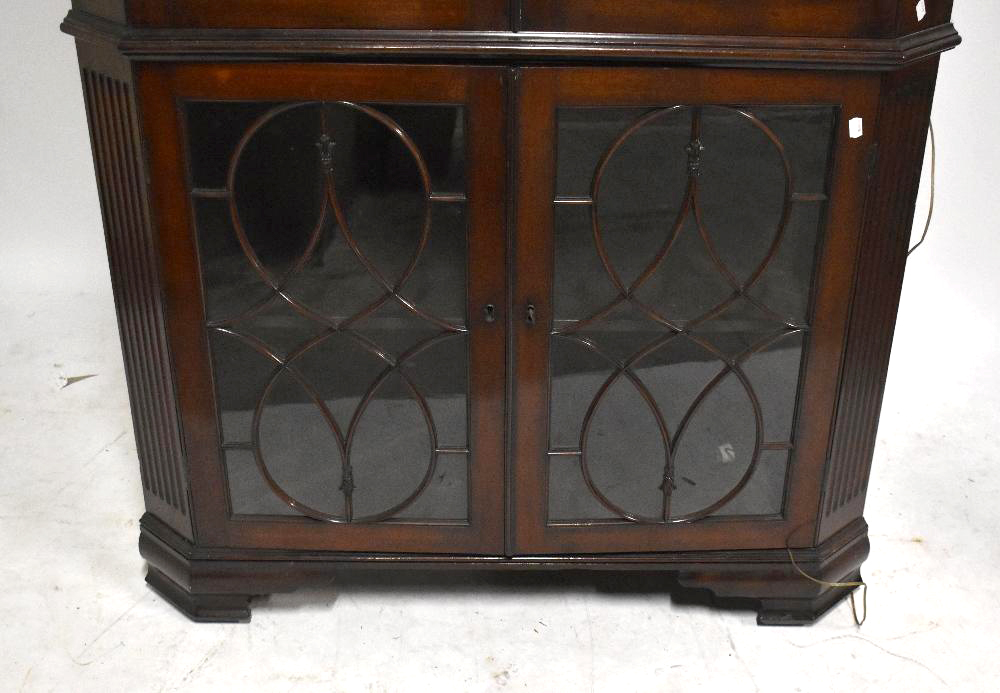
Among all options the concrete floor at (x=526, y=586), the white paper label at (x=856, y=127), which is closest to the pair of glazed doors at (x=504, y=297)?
the white paper label at (x=856, y=127)

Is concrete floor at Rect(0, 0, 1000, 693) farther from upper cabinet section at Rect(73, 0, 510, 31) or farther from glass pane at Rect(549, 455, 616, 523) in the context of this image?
upper cabinet section at Rect(73, 0, 510, 31)

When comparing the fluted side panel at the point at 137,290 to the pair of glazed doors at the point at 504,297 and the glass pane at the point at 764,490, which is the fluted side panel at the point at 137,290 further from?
the glass pane at the point at 764,490

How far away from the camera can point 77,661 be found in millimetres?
1838

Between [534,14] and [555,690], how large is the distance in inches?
38.0

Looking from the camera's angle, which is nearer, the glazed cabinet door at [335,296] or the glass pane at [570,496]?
the glazed cabinet door at [335,296]

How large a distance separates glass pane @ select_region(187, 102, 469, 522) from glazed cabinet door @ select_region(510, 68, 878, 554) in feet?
0.38

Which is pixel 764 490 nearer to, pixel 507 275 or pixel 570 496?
pixel 570 496

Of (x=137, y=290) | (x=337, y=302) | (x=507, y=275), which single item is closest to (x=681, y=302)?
(x=507, y=275)

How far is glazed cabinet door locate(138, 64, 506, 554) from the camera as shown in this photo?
1.60m

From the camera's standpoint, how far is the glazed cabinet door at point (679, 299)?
160cm

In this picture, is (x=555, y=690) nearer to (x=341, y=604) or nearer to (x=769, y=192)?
(x=341, y=604)

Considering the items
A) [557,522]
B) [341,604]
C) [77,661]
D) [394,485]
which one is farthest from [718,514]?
[77,661]

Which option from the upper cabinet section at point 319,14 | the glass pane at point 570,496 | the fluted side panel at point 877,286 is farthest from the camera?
the glass pane at point 570,496

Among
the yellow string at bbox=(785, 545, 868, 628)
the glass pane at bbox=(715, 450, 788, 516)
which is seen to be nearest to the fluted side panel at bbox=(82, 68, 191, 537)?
the glass pane at bbox=(715, 450, 788, 516)
